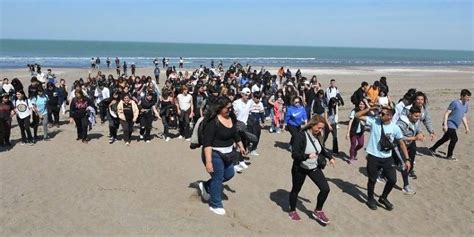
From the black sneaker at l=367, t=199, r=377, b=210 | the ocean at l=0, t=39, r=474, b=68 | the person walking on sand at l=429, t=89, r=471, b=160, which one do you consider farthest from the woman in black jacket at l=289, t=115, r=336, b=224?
the ocean at l=0, t=39, r=474, b=68

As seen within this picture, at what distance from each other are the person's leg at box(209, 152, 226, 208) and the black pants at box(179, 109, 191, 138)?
17.3ft

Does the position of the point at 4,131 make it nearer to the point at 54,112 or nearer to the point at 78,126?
the point at 78,126

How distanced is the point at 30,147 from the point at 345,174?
7455mm

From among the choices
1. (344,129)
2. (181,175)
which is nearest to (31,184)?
(181,175)

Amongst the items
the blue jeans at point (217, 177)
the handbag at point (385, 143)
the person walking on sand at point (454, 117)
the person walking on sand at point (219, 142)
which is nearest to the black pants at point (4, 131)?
the blue jeans at point (217, 177)

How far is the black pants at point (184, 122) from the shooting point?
11562mm

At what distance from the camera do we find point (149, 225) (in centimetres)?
589

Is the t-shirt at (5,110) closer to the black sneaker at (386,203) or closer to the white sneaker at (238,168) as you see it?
the white sneaker at (238,168)

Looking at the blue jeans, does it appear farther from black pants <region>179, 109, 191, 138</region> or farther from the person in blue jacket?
black pants <region>179, 109, 191, 138</region>

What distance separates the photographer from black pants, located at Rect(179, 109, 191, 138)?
37.9 feet

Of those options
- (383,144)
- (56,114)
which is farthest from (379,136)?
(56,114)

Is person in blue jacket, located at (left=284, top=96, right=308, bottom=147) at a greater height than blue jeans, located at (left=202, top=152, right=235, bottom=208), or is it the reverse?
person in blue jacket, located at (left=284, top=96, right=308, bottom=147)

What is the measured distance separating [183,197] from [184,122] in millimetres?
4782

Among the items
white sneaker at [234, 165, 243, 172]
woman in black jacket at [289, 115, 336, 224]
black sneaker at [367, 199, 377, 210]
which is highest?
woman in black jacket at [289, 115, 336, 224]
